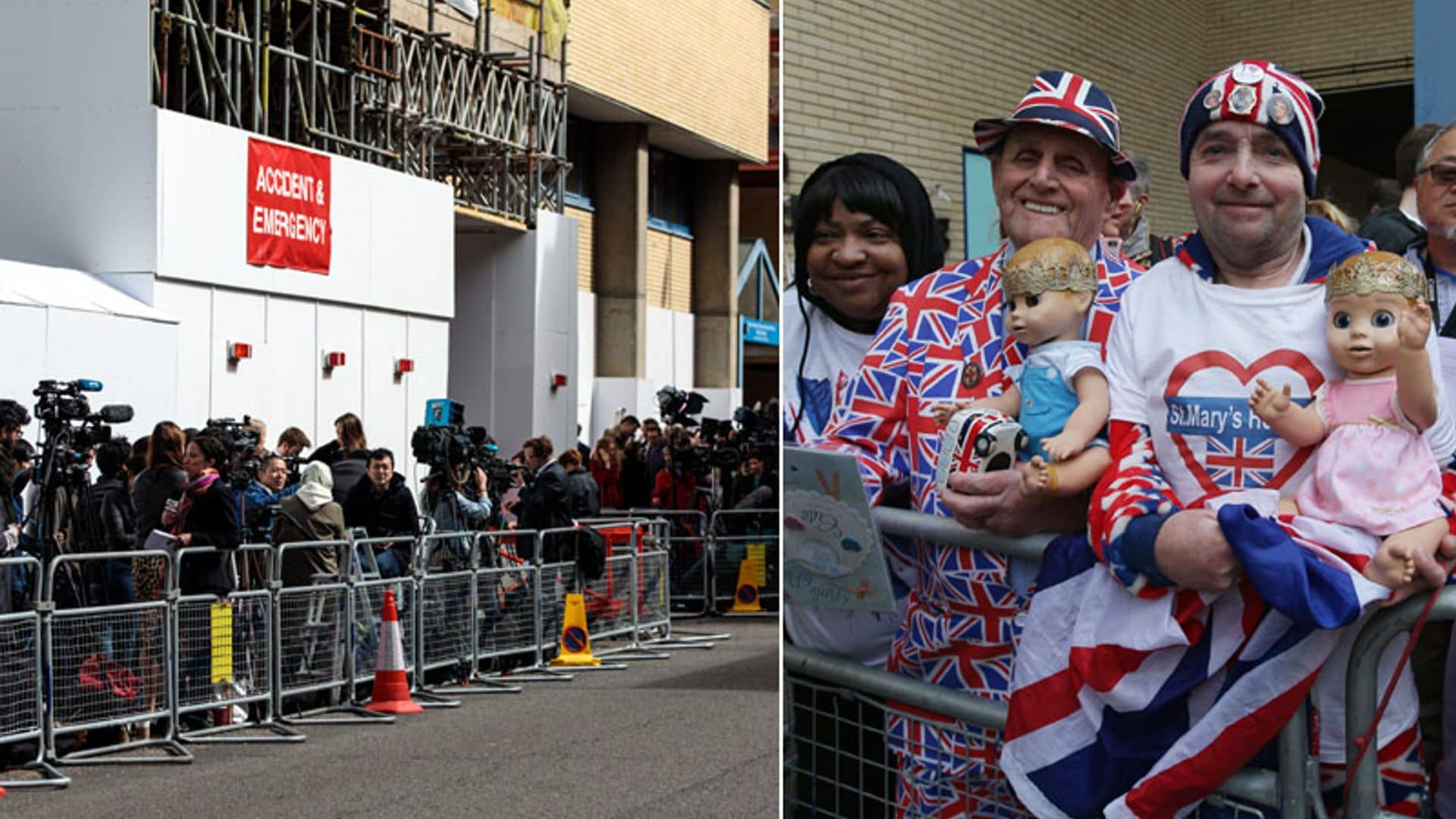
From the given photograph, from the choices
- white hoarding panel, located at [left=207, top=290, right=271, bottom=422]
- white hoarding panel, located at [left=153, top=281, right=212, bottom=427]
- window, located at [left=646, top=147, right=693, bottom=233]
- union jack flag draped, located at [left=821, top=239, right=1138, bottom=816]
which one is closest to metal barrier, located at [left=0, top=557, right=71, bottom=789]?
union jack flag draped, located at [left=821, top=239, right=1138, bottom=816]

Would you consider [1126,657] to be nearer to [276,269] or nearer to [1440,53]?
[1440,53]

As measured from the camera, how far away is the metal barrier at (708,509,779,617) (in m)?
14.8

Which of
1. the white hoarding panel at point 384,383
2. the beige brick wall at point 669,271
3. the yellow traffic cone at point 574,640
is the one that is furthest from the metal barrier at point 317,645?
the beige brick wall at point 669,271

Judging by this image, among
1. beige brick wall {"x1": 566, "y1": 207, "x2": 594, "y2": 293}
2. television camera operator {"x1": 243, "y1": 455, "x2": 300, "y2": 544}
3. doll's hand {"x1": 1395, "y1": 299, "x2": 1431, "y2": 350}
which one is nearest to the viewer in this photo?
doll's hand {"x1": 1395, "y1": 299, "x2": 1431, "y2": 350}

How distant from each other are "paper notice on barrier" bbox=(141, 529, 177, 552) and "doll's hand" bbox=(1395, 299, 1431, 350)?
7.22 metres

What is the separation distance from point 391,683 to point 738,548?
5.31m

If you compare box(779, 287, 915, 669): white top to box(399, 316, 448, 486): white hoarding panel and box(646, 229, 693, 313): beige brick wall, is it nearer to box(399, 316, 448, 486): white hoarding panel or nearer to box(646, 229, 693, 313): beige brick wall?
box(399, 316, 448, 486): white hoarding panel

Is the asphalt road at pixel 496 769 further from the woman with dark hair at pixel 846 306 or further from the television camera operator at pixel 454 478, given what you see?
the woman with dark hair at pixel 846 306

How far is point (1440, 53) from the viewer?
6.70 ft

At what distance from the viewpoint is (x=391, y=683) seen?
9.94 meters

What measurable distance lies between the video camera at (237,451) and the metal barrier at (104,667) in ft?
2.93

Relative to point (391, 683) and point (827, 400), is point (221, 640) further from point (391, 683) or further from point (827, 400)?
point (827, 400)

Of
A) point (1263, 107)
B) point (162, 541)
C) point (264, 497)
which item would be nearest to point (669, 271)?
point (264, 497)

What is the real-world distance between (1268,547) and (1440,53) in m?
0.55
